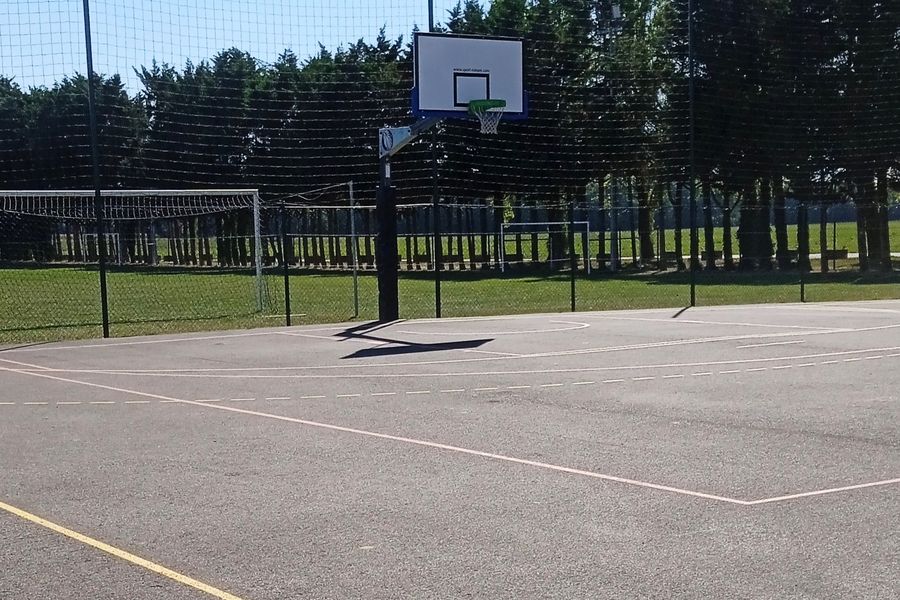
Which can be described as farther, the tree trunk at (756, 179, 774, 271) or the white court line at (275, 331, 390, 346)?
the tree trunk at (756, 179, 774, 271)

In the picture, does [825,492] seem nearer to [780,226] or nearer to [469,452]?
[469,452]

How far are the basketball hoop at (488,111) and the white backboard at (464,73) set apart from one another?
20 cm

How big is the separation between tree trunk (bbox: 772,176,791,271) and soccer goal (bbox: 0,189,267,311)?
17.0 metres

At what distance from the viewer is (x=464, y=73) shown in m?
20.3

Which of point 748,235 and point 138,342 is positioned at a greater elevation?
point 748,235

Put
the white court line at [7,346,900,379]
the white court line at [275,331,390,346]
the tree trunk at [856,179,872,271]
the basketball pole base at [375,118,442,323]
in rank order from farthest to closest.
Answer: the tree trunk at [856,179,872,271]
the basketball pole base at [375,118,442,323]
the white court line at [275,331,390,346]
the white court line at [7,346,900,379]

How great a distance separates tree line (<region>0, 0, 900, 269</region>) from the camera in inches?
930

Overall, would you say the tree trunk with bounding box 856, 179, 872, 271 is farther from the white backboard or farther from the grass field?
the white backboard

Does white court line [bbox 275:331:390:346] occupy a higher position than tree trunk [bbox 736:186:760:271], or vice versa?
tree trunk [bbox 736:186:760:271]

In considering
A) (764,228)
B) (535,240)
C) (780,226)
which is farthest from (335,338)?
(535,240)

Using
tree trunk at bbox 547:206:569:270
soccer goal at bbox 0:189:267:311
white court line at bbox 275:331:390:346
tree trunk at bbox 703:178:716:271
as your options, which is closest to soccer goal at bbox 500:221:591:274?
tree trunk at bbox 547:206:569:270

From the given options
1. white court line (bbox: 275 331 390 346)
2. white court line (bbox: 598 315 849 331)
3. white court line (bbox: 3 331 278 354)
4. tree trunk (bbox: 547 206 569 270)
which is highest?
tree trunk (bbox: 547 206 569 270)

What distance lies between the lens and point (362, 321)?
2003 cm

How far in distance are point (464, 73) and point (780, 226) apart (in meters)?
22.5
